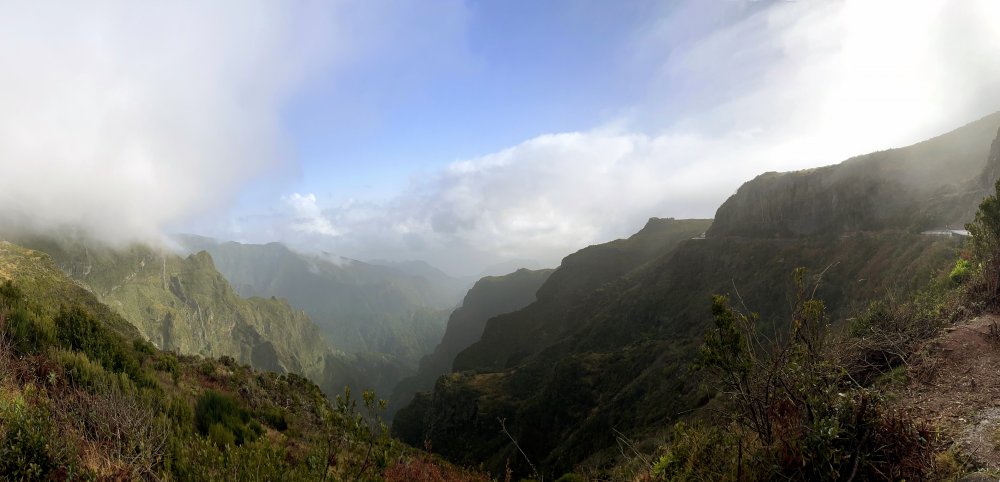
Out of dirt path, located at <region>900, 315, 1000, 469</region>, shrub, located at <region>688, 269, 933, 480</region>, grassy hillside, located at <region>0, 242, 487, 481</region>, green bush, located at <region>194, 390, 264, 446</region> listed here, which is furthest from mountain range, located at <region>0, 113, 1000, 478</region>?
shrub, located at <region>688, 269, 933, 480</region>

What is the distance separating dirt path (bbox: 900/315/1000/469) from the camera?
432 cm

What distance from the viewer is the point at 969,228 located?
10.1m

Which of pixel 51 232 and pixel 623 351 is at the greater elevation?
pixel 51 232

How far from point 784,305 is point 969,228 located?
3898 cm

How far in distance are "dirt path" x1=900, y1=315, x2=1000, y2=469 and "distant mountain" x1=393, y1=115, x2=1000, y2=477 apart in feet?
39.5

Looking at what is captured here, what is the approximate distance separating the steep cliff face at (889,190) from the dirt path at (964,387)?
3954 centimetres

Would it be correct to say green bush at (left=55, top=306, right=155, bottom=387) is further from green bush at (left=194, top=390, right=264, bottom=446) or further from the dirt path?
the dirt path

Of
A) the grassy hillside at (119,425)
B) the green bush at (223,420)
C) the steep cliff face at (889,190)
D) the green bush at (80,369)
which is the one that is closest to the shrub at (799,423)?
the grassy hillside at (119,425)

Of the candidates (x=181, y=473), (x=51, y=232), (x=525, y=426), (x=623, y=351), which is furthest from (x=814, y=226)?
(x=51, y=232)

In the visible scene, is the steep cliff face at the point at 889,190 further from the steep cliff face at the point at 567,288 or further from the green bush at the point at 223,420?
the green bush at the point at 223,420

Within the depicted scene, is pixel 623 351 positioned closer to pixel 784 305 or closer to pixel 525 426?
pixel 525 426

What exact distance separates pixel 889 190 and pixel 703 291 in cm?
2445

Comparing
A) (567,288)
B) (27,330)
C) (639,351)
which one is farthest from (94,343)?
(567,288)

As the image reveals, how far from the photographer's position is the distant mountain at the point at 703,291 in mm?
34656
